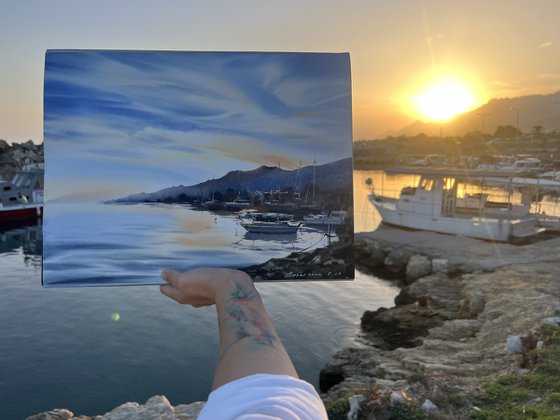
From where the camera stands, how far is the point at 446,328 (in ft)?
39.5

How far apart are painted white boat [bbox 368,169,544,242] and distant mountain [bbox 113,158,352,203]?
2110 cm

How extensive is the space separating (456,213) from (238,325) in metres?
25.6

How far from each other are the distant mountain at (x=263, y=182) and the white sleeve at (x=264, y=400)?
177cm

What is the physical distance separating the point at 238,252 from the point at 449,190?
2403cm

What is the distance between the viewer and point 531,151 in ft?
263

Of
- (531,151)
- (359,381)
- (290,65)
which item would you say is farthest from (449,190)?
(531,151)

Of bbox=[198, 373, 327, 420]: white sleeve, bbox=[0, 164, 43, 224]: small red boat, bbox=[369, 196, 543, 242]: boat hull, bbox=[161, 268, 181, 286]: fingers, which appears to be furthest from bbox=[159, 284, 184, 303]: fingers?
bbox=[0, 164, 43, 224]: small red boat

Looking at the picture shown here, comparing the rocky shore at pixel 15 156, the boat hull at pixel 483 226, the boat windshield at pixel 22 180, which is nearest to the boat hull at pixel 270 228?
the boat hull at pixel 483 226

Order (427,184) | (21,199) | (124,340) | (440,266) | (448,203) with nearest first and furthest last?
(124,340) → (440,266) → (448,203) → (427,184) → (21,199)

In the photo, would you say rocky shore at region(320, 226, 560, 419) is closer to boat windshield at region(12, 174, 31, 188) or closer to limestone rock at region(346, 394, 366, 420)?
limestone rock at region(346, 394, 366, 420)

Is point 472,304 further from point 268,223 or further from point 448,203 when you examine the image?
point 268,223

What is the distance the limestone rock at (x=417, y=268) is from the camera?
19.3m

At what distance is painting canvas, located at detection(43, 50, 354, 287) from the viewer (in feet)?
8.57

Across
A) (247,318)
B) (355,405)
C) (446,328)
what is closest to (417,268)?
(446,328)
